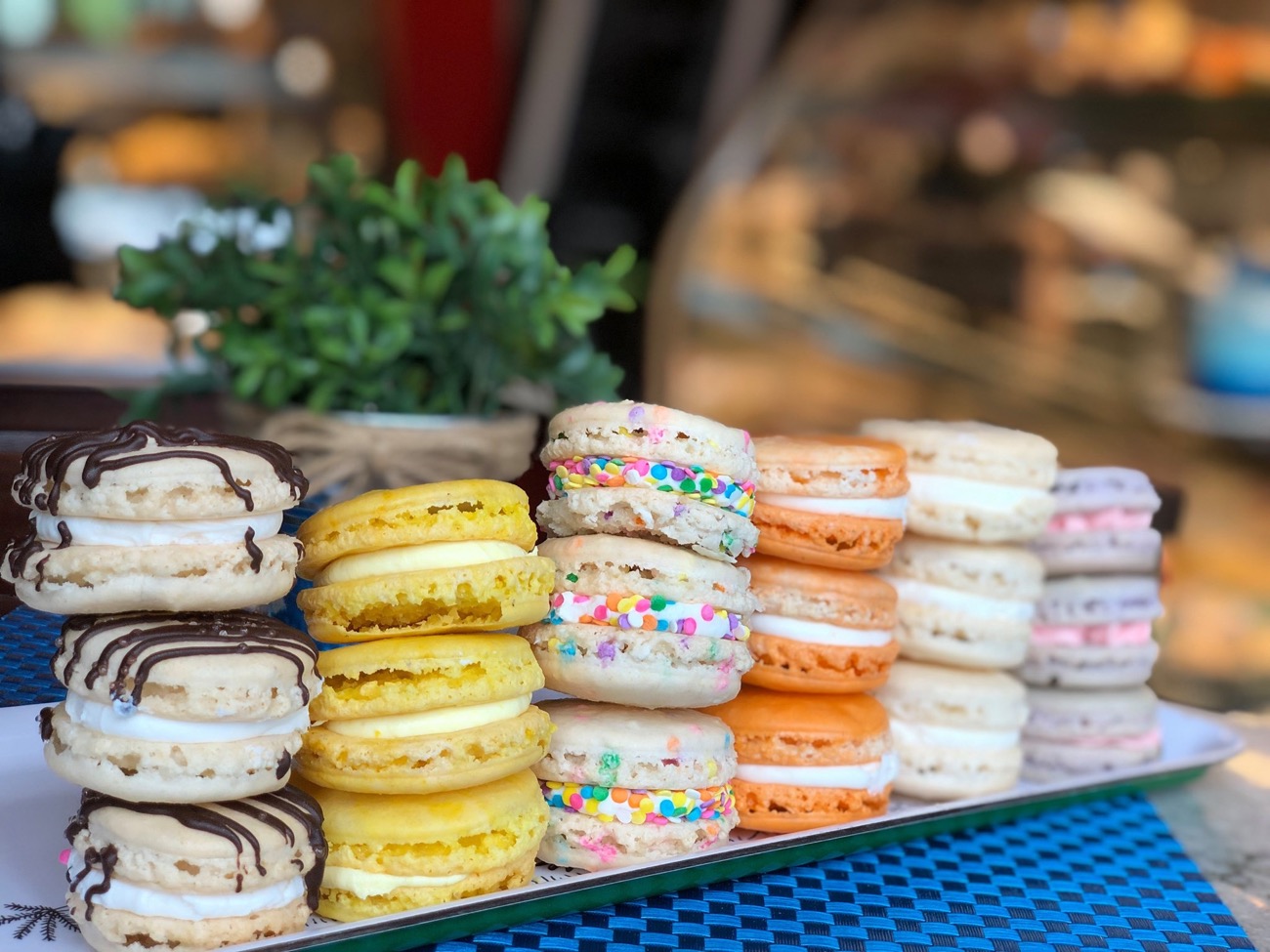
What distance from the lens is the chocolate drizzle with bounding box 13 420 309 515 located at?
0.97m

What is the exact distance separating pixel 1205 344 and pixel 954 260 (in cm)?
86

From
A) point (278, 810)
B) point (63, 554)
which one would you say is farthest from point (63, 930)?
point (63, 554)

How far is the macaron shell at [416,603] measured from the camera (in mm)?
1096

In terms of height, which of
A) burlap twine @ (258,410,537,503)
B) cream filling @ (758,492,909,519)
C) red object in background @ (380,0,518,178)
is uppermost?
red object in background @ (380,0,518,178)

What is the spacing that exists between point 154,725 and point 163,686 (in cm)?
3

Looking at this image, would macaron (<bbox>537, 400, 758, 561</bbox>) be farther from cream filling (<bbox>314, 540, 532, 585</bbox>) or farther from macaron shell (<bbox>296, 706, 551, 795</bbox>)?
macaron shell (<bbox>296, 706, 551, 795</bbox>)

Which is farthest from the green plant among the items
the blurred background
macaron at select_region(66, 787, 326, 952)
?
the blurred background

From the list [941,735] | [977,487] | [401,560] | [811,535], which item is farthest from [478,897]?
[977,487]

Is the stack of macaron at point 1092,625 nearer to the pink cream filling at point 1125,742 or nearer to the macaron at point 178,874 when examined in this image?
the pink cream filling at point 1125,742

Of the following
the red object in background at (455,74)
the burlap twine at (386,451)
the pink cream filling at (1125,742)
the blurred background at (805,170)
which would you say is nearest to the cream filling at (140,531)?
the burlap twine at (386,451)

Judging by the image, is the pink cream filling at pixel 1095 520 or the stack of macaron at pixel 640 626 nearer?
the stack of macaron at pixel 640 626

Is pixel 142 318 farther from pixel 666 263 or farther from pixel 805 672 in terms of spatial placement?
pixel 805 672

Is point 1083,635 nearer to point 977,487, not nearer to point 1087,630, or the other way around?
point 1087,630

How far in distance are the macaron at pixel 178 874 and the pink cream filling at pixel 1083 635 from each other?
97 cm
